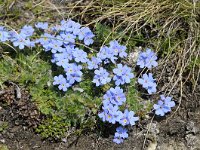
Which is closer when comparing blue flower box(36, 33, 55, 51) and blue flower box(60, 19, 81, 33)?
blue flower box(36, 33, 55, 51)

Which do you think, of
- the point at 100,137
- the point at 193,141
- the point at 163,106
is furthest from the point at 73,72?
the point at 193,141

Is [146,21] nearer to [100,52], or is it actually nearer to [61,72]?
[100,52]

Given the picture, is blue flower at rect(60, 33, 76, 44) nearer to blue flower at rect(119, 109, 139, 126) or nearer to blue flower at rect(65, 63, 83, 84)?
blue flower at rect(65, 63, 83, 84)

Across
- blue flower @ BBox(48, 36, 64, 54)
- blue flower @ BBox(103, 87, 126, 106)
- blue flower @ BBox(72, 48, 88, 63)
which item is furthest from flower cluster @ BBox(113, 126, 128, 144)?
blue flower @ BBox(48, 36, 64, 54)

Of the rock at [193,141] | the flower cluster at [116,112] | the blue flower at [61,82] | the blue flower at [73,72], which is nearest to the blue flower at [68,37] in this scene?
the blue flower at [73,72]

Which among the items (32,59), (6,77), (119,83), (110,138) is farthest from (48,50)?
(110,138)
